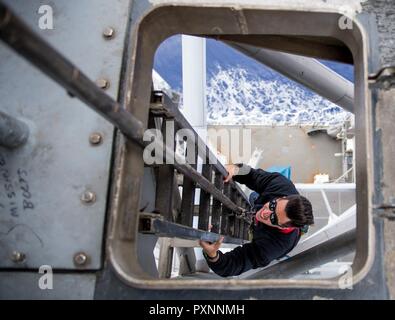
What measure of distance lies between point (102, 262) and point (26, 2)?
69 cm

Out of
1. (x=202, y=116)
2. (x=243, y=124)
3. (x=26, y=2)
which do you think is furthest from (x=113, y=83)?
(x=243, y=124)

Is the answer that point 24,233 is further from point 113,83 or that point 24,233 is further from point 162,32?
point 162,32

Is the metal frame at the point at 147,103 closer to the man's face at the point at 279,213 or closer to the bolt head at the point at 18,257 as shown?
the bolt head at the point at 18,257

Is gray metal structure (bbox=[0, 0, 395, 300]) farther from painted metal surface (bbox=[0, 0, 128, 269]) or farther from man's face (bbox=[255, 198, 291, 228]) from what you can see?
man's face (bbox=[255, 198, 291, 228])

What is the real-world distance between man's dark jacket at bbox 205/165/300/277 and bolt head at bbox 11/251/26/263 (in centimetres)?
125

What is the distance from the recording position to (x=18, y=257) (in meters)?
0.94

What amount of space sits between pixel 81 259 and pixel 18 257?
140 millimetres

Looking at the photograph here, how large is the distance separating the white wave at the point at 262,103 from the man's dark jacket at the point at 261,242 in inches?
168

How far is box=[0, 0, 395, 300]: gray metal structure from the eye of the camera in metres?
0.92

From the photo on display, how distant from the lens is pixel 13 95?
1.03m

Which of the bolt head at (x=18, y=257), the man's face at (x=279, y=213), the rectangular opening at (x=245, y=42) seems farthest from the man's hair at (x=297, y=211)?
the bolt head at (x=18, y=257)

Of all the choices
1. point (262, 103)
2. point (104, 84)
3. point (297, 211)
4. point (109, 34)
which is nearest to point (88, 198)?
point (104, 84)

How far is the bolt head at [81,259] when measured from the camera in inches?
36.4

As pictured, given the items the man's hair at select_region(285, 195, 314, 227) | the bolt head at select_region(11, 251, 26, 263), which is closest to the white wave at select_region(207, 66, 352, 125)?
the man's hair at select_region(285, 195, 314, 227)
